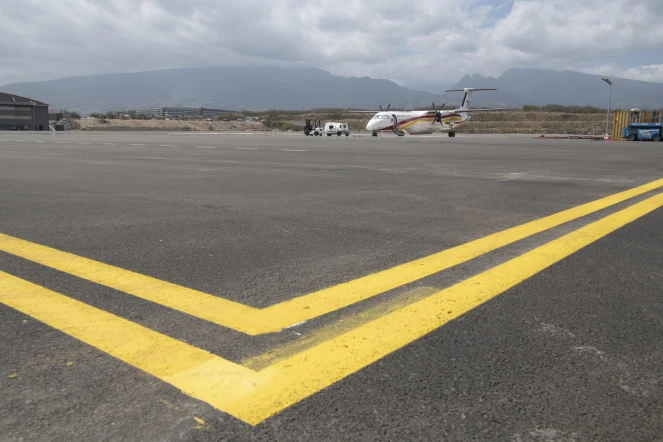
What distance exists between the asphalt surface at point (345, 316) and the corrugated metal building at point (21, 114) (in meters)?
82.3

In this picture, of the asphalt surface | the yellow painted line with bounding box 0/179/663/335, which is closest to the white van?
the asphalt surface

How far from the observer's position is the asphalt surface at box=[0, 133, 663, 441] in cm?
188

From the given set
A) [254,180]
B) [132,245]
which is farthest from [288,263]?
[254,180]

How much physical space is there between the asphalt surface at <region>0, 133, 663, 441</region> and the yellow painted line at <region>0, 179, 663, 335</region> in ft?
0.31

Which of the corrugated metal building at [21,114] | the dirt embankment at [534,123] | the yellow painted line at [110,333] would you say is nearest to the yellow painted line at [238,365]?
the yellow painted line at [110,333]

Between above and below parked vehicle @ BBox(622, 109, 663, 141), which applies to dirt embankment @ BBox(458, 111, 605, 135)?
above

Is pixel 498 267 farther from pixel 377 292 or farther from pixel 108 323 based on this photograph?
pixel 108 323

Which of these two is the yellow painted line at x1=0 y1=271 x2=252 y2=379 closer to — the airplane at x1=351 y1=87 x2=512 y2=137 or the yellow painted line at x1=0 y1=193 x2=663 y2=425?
the yellow painted line at x1=0 y1=193 x2=663 y2=425

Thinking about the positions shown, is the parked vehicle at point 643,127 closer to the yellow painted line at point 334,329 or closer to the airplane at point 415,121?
the airplane at point 415,121

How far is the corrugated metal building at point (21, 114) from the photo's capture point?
245ft

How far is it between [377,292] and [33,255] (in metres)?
2.80

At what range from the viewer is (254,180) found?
9578mm

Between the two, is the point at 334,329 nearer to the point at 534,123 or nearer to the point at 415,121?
the point at 415,121

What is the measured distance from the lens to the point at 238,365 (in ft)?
7.44
